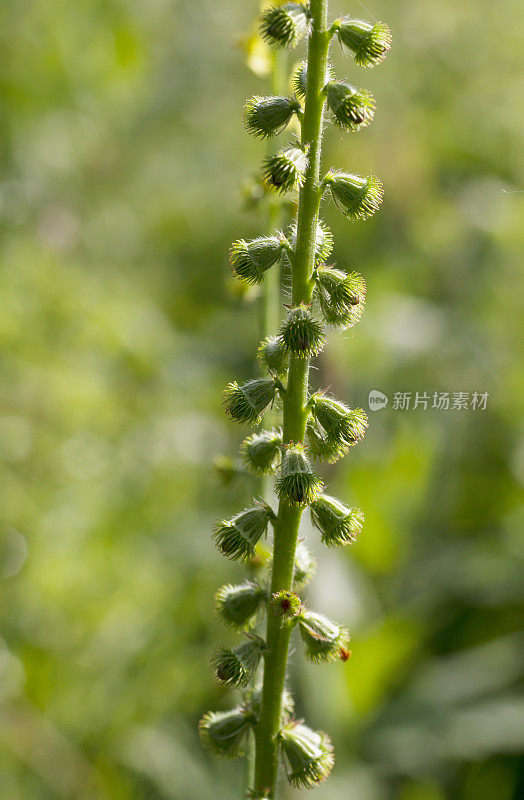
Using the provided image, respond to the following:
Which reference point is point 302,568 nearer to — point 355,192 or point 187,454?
point 355,192

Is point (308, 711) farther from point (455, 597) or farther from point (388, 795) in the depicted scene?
point (455, 597)

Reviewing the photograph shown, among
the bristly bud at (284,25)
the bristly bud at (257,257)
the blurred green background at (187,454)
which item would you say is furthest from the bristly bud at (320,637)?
the bristly bud at (284,25)

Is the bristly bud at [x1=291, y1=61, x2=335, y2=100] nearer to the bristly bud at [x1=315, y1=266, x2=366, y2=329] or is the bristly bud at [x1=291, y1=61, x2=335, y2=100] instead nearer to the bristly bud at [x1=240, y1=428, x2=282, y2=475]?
the bristly bud at [x1=315, y1=266, x2=366, y2=329]

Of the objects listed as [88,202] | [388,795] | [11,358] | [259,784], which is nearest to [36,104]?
[88,202]

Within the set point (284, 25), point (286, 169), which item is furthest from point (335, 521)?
point (284, 25)

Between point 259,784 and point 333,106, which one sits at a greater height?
point 333,106

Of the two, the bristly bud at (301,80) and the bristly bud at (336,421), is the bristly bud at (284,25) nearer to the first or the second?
the bristly bud at (301,80)
